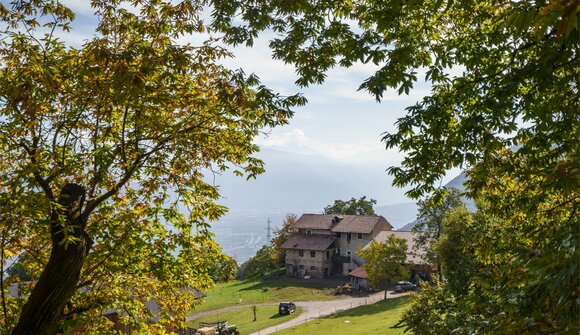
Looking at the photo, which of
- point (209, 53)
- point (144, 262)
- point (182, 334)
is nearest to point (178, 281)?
point (144, 262)

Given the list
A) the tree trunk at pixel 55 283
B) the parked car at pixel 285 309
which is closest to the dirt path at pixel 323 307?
the parked car at pixel 285 309

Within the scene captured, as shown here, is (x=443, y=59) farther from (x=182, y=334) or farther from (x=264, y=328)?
(x=264, y=328)

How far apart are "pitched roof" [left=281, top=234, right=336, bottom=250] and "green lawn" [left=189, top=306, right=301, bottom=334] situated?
23149 millimetres

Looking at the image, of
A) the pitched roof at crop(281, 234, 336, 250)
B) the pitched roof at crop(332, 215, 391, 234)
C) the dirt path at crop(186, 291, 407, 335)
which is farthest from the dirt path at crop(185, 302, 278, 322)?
the pitched roof at crop(332, 215, 391, 234)

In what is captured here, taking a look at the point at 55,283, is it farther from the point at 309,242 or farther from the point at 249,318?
the point at 309,242

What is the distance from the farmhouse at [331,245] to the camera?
79875 mm

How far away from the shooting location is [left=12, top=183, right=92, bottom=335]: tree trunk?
834 cm

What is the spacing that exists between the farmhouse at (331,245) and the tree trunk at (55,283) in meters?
72.3

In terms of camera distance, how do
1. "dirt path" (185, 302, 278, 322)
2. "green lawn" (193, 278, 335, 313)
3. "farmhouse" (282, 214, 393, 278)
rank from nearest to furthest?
"dirt path" (185, 302, 278, 322) < "green lawn" (193, 278, 335, 313) < "farmhouse" (282, 214, 393, 278)

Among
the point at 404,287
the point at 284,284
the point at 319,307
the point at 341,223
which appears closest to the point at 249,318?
the point at 319,307

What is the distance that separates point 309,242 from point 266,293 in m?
16.9

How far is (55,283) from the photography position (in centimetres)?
859

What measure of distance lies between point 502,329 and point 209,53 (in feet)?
27.7

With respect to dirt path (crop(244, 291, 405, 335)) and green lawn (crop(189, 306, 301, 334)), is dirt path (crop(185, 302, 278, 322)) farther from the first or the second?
dirt path (crop(244, 291, 405, 335))
